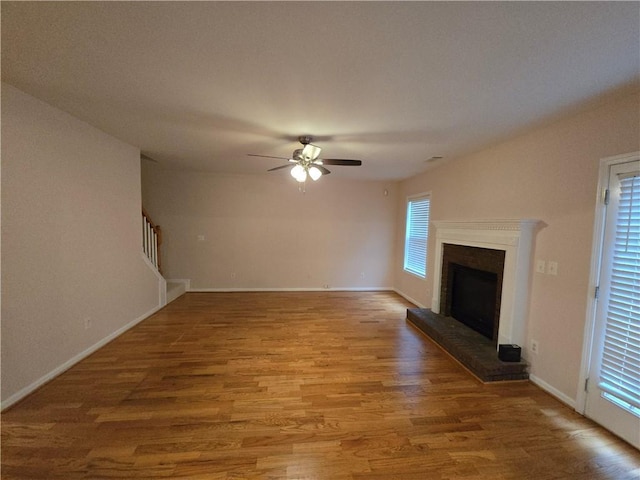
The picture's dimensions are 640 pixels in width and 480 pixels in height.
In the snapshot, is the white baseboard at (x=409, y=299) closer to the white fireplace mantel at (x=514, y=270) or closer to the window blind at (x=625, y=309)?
the white fireplace mantel at (x=514, y=270)

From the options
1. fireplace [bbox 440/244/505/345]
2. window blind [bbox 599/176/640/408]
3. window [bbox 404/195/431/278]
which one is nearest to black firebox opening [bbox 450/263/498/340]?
fireplace [bbox 440/244/505/345]

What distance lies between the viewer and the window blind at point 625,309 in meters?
1.79

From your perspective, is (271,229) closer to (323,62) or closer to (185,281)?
(185,281)

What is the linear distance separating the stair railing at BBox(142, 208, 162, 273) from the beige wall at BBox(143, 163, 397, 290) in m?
0.60

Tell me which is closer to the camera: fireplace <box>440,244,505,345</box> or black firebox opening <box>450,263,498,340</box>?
fireplace <box>440,244,505,345</box>

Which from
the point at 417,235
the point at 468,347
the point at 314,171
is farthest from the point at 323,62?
the point at 417,235

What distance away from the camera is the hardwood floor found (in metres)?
1.56

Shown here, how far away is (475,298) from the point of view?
3.41 meters

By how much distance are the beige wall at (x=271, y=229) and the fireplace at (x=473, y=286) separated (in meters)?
2.15

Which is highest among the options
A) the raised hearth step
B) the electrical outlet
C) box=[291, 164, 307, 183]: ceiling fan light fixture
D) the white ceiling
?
the white ceiling

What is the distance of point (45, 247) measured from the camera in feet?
7.46

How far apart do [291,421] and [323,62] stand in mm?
2560

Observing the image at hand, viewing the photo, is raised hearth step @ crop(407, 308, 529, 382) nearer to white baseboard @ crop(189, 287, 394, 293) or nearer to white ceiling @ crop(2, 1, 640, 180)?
white baseboard @ crop(189, 287, 394, 293)

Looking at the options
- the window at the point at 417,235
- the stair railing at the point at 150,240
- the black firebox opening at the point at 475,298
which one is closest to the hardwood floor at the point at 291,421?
the black firebox opening at the point at 475,298
